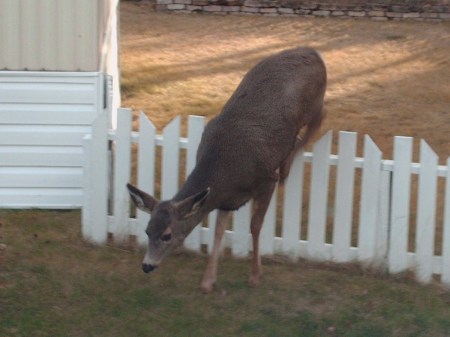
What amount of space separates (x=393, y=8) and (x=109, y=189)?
8783 millimetres

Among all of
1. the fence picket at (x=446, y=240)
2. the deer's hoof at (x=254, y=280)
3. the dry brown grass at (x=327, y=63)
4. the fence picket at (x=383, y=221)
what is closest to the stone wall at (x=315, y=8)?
the dry brown grass at (x=327, y=63)

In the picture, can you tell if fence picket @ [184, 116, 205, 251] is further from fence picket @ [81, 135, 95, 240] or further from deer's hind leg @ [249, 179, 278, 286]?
fence picket @ [81, 135, 95, 240]

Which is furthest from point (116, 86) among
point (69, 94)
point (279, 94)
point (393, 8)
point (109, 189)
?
point (393, 8)

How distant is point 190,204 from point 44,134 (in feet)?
8.25

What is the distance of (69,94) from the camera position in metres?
8.59

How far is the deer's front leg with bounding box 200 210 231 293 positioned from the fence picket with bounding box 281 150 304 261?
60 centimetres

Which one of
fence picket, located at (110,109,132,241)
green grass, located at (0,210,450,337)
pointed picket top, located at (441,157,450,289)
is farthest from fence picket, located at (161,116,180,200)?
pointed picket top, located at (441,157,450,289)

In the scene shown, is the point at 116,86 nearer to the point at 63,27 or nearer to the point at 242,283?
the point at 63,27

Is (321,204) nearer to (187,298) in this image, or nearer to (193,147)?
(193,147)

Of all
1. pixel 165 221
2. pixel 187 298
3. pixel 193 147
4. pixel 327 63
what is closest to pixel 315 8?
pixel 327 63

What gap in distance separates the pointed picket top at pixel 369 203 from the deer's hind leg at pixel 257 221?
0.81 m

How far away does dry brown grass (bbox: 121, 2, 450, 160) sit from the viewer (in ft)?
34.7

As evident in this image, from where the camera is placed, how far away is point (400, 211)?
7402mm

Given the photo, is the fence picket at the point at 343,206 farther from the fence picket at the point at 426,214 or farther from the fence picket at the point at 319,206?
the fence picket at the point at 426,214
